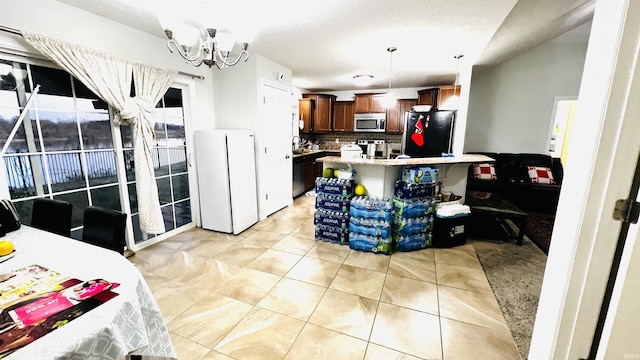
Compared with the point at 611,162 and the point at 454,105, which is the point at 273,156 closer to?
the point at 454,105

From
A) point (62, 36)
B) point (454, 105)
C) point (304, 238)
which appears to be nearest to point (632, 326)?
point (304, 238)

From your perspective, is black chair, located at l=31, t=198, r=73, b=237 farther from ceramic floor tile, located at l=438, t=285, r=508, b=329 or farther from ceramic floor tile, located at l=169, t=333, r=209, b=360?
ceramic floor tile, located at l=438, t=285, r=508, b=329

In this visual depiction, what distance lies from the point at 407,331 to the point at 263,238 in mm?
2077

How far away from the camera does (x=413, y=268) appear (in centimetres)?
258

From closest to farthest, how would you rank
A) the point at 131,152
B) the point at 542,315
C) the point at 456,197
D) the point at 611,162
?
the point at 611,162 < the point at 542,315 < the point at 131,152 < the point at 456,197

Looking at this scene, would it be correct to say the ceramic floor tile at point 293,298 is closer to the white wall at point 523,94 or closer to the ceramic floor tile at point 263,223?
the ceramic floor tile at point 263,223

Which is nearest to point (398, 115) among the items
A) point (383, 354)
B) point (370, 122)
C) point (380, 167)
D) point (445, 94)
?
point (370, 122)

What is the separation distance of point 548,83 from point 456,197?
336cm

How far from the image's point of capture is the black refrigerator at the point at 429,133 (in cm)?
389

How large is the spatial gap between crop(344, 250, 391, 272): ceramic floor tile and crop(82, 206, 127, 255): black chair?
2.00 metres

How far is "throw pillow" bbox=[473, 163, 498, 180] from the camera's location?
4.46 metres

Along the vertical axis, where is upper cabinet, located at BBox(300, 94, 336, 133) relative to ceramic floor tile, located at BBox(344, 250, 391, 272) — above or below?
above

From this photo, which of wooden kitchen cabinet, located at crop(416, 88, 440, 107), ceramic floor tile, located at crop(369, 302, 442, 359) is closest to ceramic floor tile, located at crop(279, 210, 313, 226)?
ceramic floor tile, located at crop(369, 302, 442, 359)

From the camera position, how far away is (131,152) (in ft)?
9.07
